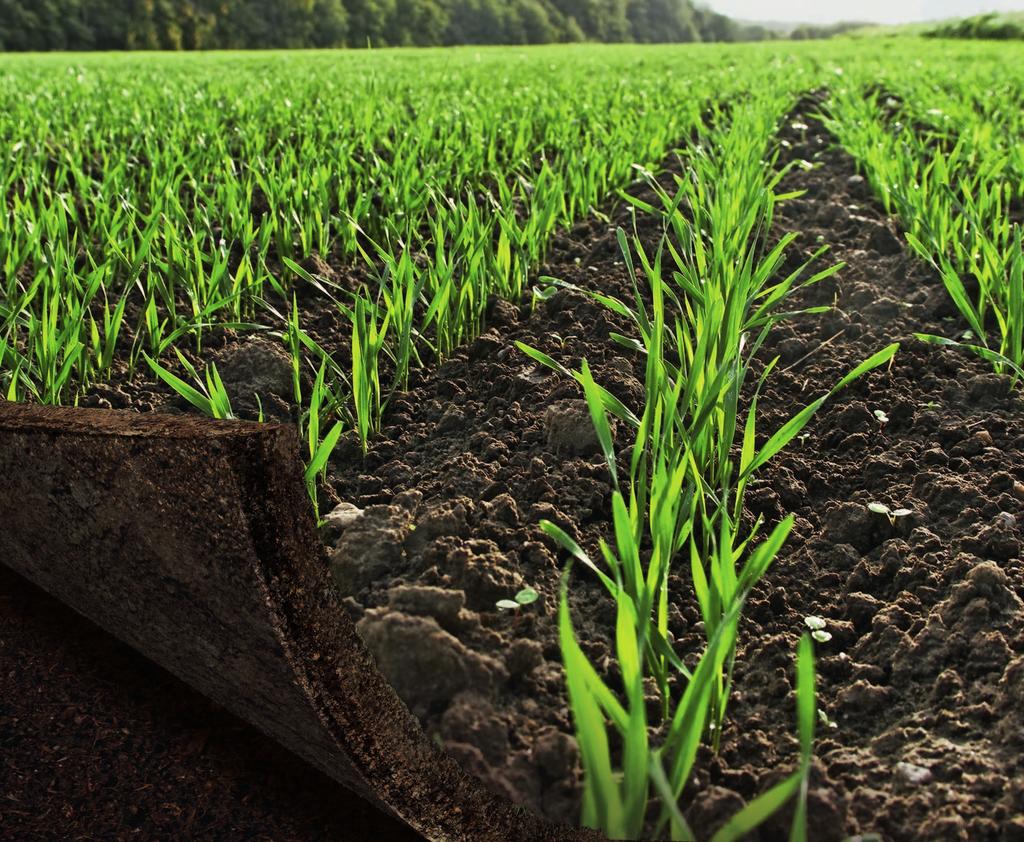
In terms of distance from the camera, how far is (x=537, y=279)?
223 centimetres

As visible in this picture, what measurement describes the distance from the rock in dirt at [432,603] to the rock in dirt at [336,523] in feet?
0.70

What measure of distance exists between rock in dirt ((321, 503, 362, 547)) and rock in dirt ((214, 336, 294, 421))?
15.5 inches

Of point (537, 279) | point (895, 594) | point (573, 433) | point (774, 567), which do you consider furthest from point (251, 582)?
point (537, 279)

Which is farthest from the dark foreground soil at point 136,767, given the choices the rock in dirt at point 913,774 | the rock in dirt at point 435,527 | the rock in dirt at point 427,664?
the rock in dirt at point 913,774

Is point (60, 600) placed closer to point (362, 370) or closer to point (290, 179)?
point (362, 370)

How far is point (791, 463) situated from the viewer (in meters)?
1.55

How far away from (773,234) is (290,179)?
1369 millimetres

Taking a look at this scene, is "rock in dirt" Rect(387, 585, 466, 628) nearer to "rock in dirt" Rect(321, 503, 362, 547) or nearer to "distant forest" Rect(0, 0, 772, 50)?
"rock in dirt" Rect(321, 503, 362, 547)

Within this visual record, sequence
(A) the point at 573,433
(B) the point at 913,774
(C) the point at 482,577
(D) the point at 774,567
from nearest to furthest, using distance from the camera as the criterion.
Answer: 1. (B) the point at 913,774
2. (C) the point at 482,577
3. (D) the point at 774,567
4. (A) the point at 573,433

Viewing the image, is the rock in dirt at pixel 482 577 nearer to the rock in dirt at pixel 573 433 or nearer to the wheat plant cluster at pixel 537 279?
the wheat plant cluster at pixel 537 279

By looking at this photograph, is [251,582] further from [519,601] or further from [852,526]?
[852,526]

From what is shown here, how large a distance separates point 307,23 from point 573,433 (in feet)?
121

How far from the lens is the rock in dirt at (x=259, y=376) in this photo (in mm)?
1713

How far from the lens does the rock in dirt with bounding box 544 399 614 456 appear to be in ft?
4.95
